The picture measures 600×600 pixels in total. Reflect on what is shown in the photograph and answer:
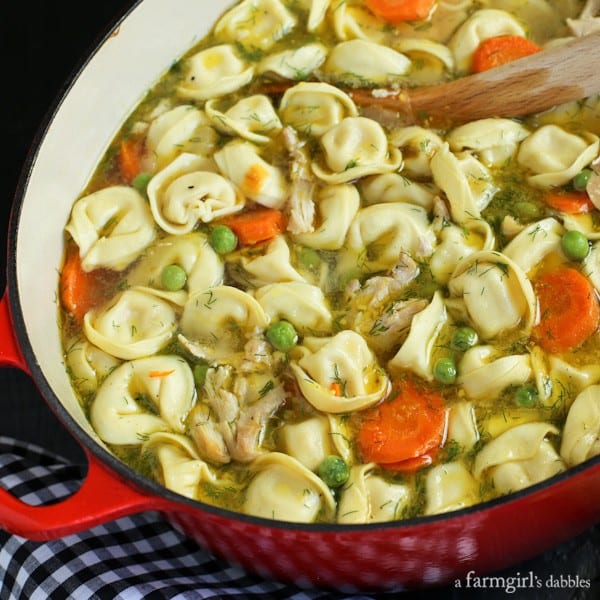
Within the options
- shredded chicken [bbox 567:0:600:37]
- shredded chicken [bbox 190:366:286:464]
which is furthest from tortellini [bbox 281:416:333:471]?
shredded chicken [bbox 567:0:600:37]

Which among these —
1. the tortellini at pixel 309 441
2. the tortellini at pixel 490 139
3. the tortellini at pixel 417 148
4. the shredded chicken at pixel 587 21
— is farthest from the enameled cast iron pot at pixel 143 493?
the shredded chicken at pixel 587 21

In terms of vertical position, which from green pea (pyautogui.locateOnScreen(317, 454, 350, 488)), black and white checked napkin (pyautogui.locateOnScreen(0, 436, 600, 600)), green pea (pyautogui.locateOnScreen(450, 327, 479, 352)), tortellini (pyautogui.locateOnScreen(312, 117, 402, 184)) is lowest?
black and white checked napkin (pyautogui.locateOnScreen(0, 436, 600, 600))

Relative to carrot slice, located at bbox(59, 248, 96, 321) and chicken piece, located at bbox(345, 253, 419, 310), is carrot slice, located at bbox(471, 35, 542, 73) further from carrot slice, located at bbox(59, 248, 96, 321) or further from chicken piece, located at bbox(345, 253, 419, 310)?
carrot slice, located at bbox(59, 248, 96, 321)

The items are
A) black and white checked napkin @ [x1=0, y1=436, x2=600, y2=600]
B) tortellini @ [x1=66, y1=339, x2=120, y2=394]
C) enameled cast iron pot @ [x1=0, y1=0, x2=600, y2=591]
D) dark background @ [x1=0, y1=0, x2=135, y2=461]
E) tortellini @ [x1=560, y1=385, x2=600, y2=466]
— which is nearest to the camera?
enameled cast iron pot @ [x1=0, y1=0, x2=600, y2=591]

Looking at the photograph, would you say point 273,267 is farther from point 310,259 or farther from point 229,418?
point 229,418

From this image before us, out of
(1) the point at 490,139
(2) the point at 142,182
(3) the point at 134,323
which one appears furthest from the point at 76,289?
(1) the point at 490,139

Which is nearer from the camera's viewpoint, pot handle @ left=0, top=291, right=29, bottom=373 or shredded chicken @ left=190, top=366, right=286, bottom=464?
pot handle @ left=0, top=291, right=29, bottom=373

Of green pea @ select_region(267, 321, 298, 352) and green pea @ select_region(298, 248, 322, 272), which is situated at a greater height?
green pea @ select_region(298, 248, 322, 272)

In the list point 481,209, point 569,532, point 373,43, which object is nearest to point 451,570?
point 569,532
